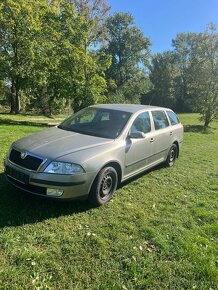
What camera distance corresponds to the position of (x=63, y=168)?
4.16 metres

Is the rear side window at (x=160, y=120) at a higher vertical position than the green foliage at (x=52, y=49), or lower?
lower

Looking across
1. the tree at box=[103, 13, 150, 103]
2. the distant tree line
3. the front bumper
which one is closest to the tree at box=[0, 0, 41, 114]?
the distant tree line

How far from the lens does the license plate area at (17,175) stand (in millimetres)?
4199

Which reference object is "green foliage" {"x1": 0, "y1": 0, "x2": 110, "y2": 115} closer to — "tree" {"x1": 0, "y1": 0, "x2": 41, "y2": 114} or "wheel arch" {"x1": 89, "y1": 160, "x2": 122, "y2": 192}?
"tree" {"x1": 0, "y1": 0, "x2": 41, "y2": 114}

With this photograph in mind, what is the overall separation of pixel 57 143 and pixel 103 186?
1041 mm

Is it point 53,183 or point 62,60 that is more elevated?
point 62,60

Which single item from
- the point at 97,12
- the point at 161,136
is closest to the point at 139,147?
the point at 161,136

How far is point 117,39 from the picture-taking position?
1517 inches

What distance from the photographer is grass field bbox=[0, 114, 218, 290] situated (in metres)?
3.08

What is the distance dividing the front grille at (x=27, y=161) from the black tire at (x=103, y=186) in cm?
94

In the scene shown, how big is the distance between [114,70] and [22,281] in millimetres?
37711

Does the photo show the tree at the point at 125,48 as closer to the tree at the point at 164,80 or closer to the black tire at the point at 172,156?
the tree at the point at 164,80

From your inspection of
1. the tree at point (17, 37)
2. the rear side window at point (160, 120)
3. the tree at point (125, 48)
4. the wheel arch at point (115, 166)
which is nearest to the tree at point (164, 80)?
the tree at point (125, 48)

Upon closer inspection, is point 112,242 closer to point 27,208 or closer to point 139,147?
point 27,208
